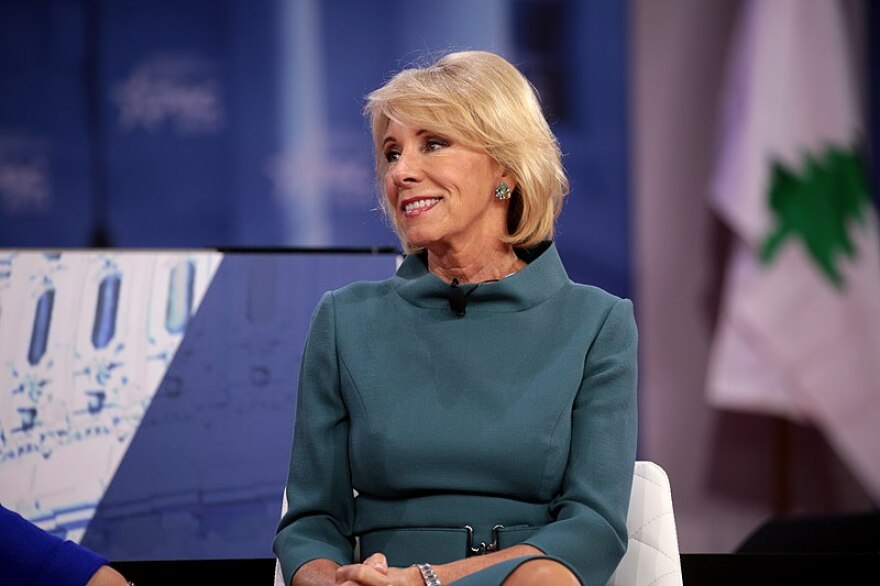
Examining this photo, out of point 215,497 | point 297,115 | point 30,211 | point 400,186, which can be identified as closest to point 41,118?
point 30,211

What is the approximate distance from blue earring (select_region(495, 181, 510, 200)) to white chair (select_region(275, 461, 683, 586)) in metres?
0.49

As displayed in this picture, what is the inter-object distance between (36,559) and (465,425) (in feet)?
2.21

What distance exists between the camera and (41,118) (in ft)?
12.1

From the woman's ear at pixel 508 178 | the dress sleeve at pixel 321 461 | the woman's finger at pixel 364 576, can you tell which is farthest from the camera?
the woman's ear at pixel 508 178

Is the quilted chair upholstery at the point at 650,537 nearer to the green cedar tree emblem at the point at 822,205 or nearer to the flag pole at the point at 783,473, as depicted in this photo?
the green cedar tree emblem at the point at 822,205

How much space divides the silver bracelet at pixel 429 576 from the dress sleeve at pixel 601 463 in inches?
5.8

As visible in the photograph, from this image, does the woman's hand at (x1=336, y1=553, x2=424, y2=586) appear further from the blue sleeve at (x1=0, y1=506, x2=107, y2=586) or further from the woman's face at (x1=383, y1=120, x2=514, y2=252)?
the woman's face at (x1=383, y1=120, x2=514, y2=252)

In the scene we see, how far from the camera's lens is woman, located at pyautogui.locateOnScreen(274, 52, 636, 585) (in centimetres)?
182

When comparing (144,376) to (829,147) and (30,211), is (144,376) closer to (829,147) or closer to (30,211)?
(30,211)

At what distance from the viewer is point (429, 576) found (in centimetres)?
170

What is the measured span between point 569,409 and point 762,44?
2447 millimetres

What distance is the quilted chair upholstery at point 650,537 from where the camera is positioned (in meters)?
1.82

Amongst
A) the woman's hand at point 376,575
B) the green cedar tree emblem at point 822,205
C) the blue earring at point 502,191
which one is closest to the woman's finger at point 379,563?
the woman's hand at point 376,575

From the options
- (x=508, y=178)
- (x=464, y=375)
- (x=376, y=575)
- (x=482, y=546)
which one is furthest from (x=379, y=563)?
(x=508, y=178)
